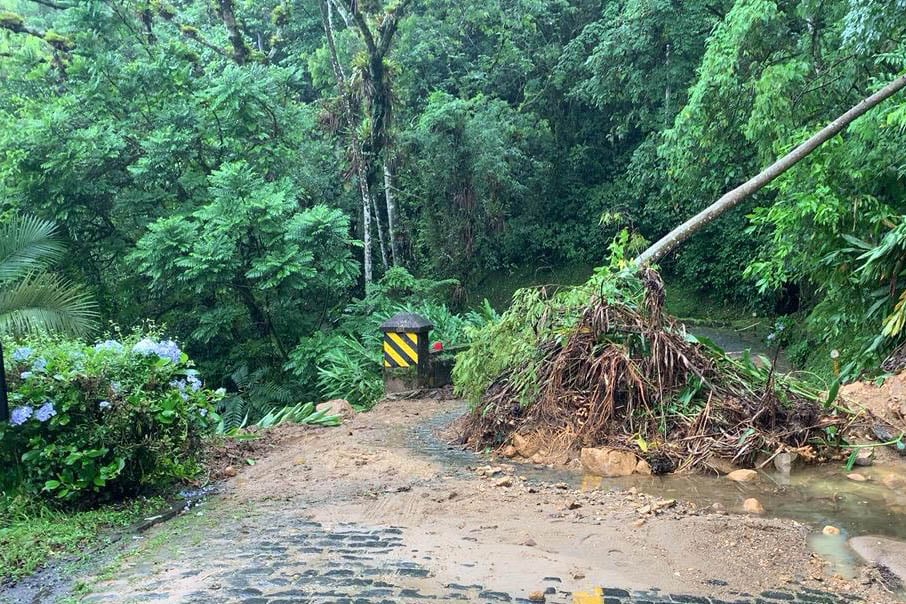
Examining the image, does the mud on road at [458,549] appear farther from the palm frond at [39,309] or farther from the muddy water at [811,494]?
the palm frond at [39,309]

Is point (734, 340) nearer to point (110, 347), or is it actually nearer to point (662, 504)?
point (662, 504)

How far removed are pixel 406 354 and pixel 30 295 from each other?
518cm

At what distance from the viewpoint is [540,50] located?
21406 millimetres

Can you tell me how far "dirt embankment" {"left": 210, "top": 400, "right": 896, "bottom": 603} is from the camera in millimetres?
3715

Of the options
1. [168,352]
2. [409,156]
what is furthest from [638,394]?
[409,156]

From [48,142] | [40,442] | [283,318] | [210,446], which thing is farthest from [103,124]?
[40,442]

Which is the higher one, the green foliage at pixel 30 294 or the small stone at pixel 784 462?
the green foliage at pixel 30 294

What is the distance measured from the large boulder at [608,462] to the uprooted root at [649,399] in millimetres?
183

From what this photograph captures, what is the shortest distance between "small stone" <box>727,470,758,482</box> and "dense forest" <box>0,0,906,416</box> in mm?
3077

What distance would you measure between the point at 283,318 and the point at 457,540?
36.4 ft

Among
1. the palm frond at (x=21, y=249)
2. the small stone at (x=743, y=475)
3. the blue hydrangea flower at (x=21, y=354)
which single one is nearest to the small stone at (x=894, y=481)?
the small stone at (x=743, y=475)

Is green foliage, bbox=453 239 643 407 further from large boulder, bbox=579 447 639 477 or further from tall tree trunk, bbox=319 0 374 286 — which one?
tall tree trunk, bbox=319 0 374 286

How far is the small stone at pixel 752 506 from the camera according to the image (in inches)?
192

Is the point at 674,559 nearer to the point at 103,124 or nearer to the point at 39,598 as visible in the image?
the point at 39,598
